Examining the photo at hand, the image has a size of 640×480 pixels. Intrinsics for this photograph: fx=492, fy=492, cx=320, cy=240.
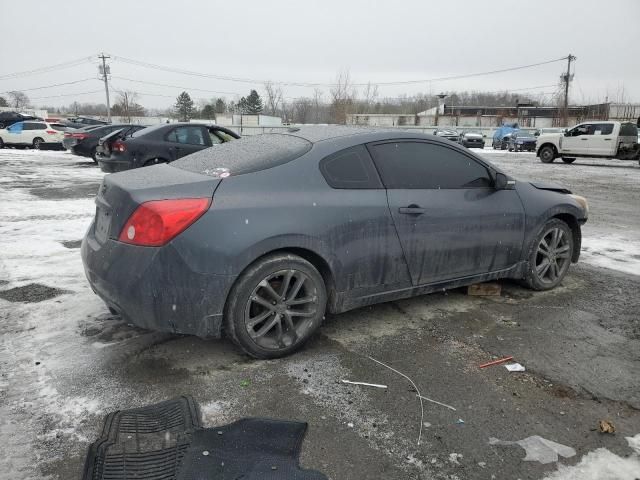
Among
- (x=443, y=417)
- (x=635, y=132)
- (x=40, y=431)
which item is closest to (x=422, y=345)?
(x=443, y=417)

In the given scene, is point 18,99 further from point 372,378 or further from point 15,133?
point 372,378

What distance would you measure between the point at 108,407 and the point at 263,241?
4.11 ft

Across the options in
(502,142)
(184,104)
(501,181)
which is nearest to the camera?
(501,181)

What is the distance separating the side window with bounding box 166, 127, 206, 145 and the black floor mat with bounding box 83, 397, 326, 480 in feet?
27.6

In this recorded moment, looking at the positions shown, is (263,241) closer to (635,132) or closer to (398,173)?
(398,173)

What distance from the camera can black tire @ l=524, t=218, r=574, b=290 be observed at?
4.51m

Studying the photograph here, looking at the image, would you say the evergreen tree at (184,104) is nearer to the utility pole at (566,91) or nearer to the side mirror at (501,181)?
the utility pole at (566,91)

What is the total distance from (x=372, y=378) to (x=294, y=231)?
1033mm

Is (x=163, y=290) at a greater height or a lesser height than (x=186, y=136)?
lesser

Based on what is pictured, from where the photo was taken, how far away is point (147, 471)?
2.22m

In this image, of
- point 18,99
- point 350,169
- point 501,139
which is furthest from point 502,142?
point 18,99

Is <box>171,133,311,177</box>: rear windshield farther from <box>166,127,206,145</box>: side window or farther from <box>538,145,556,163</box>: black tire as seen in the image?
<box>538,145,556,163</box>: black tire

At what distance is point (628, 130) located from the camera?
21.2 m

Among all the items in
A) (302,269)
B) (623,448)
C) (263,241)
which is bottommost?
(623,448)
